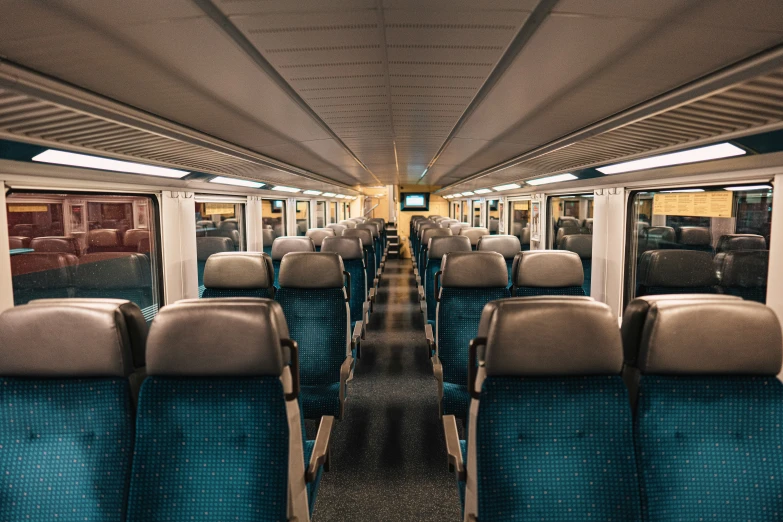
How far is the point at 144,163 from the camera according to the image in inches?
142

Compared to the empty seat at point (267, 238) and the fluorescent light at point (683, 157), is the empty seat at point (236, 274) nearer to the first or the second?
the fluorescent light at point (683, 157)

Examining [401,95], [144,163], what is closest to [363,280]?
[144,163]

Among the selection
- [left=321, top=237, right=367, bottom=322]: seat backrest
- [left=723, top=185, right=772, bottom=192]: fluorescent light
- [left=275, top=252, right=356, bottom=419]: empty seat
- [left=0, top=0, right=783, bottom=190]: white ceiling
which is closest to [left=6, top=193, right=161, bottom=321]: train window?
[left=275, top=252, right=356, bottom=419]: empty seat

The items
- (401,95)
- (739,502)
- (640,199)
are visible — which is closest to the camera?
(739,502)

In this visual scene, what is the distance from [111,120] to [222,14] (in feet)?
3.88

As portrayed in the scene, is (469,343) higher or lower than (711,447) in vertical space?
higher

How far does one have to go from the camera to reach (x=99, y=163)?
3.21m

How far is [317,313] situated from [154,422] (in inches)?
79.9

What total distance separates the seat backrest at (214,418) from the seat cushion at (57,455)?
12cm

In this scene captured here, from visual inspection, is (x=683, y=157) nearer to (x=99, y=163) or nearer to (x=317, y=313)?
(x=317, y=313)

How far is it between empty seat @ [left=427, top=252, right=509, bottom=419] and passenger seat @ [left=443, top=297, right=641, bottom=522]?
1.91 meters

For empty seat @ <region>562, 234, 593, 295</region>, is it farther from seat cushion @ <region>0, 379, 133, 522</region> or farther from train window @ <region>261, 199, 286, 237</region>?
train window @ <region>261, 199, 286, 237</region>

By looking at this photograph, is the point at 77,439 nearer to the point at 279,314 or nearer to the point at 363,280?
the point at 279,314

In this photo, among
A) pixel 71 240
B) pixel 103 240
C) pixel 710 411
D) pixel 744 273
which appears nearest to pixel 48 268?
pixel 71 240
